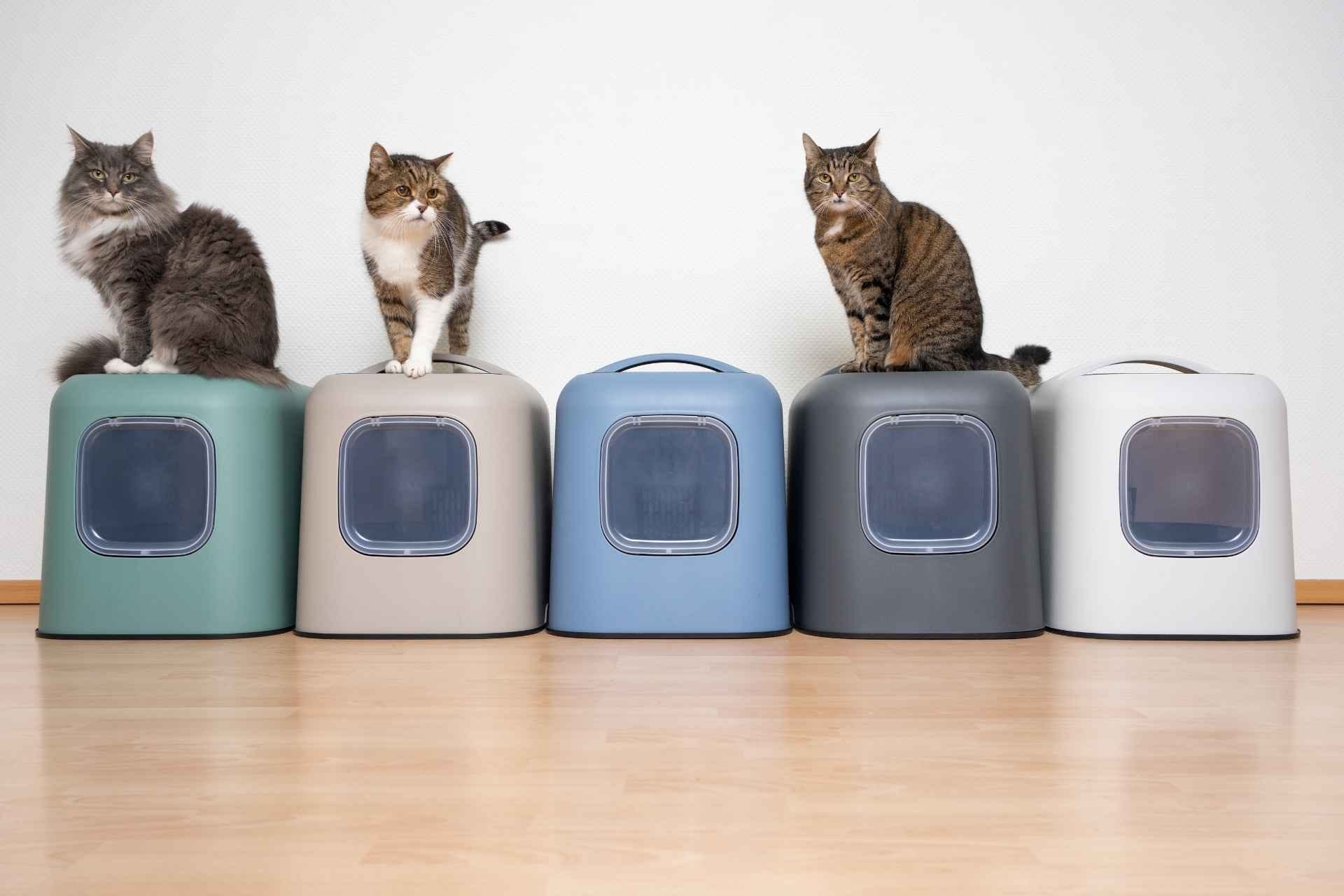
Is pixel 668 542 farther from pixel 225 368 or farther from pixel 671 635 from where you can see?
pixel 225 368

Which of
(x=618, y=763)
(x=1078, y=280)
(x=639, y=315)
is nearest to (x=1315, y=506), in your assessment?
(x=1078, y=280)

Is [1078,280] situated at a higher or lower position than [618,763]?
higher

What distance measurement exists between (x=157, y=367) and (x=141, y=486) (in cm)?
23

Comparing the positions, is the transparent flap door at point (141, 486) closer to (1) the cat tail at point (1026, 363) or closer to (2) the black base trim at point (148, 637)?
(2) the black base trim at point (148, 637)

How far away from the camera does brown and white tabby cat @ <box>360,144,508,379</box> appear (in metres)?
1.77

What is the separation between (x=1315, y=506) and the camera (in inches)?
85.0

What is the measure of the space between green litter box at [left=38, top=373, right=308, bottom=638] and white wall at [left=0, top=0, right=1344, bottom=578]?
0.52 metres

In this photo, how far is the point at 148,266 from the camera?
5.86ft

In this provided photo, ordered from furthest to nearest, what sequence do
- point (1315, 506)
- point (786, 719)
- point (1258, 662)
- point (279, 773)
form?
point (1315, 506) < point (1258, 662) < point (786, 719) < point (279, 773)

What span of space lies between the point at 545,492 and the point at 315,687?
0.66 meters

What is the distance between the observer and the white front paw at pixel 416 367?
171 cm

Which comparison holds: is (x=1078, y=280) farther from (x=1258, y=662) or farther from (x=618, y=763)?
(x=618, y=763)

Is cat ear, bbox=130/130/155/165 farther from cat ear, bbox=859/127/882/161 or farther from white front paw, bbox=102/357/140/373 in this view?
cat ear, bbox=859/127/882/161

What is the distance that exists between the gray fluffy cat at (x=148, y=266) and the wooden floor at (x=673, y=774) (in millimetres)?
620
